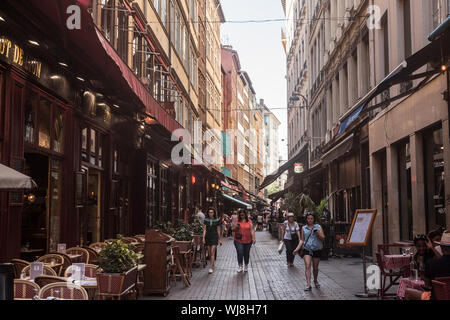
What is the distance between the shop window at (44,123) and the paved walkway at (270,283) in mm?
3544

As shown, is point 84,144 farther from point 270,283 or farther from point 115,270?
point 115,270

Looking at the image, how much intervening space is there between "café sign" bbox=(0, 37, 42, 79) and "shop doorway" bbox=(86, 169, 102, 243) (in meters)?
4.99

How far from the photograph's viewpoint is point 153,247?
11516 millimetres

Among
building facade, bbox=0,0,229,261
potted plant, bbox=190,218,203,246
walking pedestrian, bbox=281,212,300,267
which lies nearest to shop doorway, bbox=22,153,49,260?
building facade, bbox=0,0,229,261

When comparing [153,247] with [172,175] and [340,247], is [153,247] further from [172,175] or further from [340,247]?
[172,175]

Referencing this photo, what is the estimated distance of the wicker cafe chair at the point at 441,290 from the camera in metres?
6.10

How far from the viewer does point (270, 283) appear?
13.8m

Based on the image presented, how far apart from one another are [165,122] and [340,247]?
7.35 metres

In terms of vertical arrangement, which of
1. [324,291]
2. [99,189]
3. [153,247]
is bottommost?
[324,291]

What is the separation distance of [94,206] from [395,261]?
26.1 ft

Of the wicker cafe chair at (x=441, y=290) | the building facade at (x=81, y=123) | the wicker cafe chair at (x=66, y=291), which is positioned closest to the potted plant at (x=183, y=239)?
the building facade at (x=81, y=123)

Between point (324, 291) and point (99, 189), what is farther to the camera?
point (99, 189)

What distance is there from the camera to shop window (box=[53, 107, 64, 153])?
38.9ft
